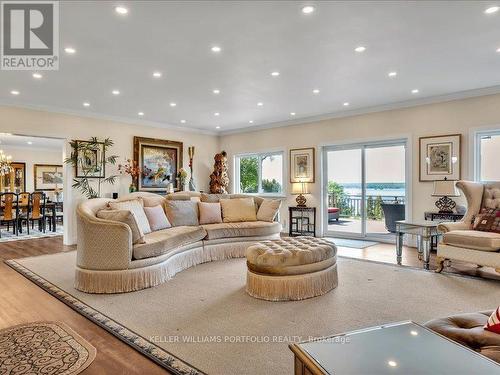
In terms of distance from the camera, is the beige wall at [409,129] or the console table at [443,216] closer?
the console table at [443,216]

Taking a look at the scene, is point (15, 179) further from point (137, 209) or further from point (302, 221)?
point (302, 221)

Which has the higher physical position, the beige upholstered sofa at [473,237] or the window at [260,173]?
the window at [260,173]

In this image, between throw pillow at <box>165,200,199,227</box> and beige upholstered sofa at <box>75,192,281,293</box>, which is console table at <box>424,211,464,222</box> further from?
beige upholstered sofa at <box>75,192,281,293</box>

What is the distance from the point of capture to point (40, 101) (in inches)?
227

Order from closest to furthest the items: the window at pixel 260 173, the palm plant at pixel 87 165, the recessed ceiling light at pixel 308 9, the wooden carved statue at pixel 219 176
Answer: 1. the recessed ceiling light at pixel 308 9
2. the palm plant at pixel 87 165
3. the window at pixel 260 173
4. the wooden carved statue at pixel 219 176

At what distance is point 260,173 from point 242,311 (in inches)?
233

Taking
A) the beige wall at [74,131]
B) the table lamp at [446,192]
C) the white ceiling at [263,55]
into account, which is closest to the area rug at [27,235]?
the beige wall at [74,131]

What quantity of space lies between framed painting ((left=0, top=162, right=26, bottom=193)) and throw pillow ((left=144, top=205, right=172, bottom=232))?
30.6ft

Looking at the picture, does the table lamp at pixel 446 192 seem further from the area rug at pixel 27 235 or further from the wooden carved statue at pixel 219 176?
the area rug at pixel 27 235

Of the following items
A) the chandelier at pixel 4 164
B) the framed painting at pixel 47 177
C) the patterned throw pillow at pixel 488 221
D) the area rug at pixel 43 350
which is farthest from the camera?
the framed painting at pixel 47 177

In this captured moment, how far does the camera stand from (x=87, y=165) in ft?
21.6

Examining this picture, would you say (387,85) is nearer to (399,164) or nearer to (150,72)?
(399,164)

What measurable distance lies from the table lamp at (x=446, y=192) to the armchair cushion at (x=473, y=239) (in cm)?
98

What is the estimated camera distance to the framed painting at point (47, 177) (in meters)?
11.8
